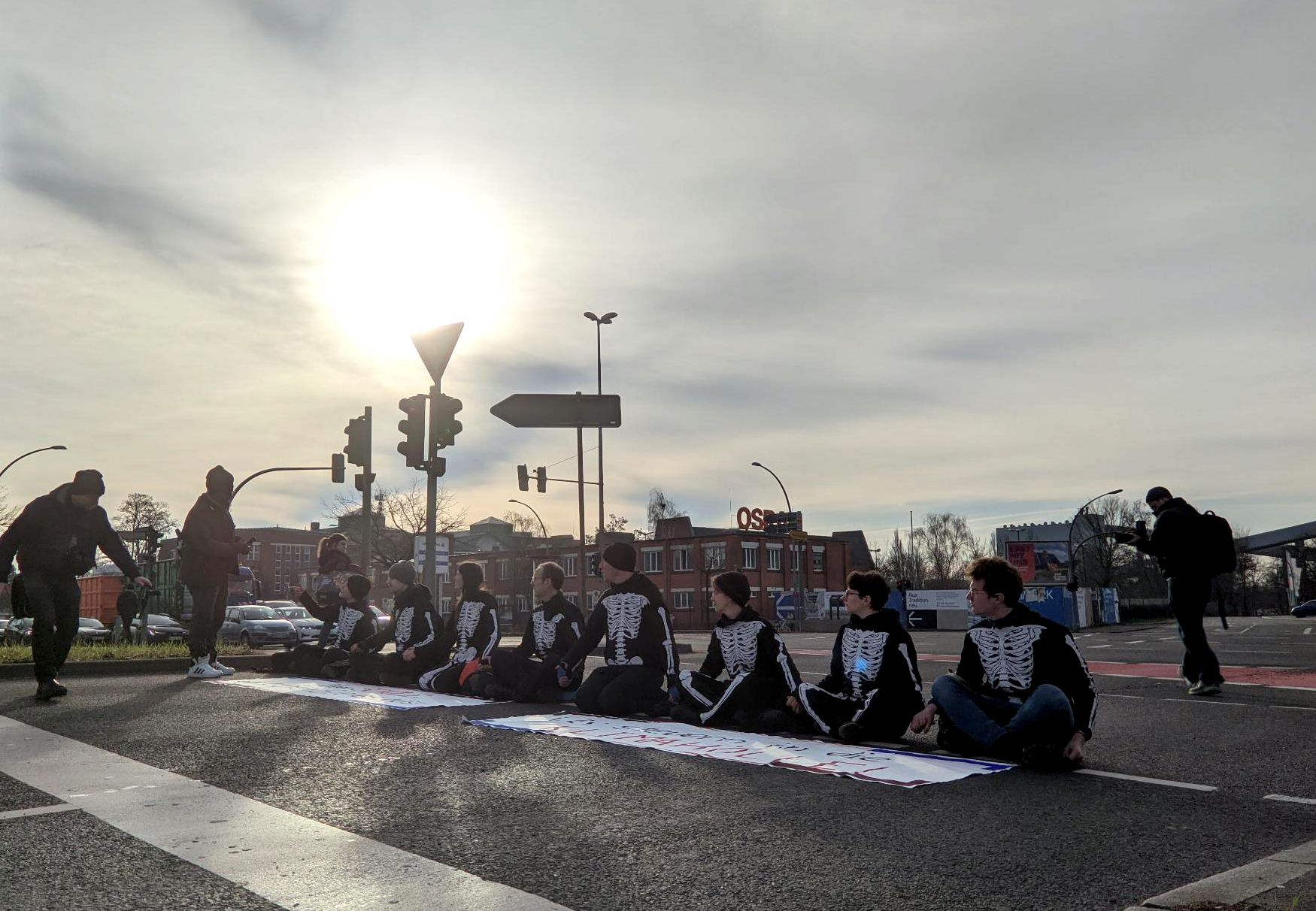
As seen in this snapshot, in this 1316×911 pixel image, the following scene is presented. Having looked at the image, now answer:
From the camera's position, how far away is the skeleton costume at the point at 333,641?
11.3 meters

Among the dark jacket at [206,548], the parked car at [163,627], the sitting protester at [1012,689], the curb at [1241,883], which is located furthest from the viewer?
the parked car at [163,627]

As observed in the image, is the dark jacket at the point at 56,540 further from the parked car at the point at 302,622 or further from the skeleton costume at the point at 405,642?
the parked car at the point at 302,622

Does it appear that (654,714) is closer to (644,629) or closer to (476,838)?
(644,629)

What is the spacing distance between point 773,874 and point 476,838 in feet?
3.69

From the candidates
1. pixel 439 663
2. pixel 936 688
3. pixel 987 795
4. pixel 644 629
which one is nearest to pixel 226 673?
pixel 439 663

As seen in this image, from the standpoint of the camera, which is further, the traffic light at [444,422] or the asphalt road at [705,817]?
the traffic light at [444,422]

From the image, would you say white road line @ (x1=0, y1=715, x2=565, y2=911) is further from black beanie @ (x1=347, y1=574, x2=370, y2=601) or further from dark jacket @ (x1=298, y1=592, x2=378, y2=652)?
black beanie @ (x1=347, y1=574, x2=370, y2=601)

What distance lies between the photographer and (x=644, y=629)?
26.9 feet

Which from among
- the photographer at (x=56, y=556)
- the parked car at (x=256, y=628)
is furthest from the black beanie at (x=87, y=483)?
the parked car at (x=256, y=628)

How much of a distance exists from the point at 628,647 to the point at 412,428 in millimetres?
5214

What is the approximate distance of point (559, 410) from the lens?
13.7 meters

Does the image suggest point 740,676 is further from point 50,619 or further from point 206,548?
point 206,548

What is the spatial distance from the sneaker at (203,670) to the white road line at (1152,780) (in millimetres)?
9400

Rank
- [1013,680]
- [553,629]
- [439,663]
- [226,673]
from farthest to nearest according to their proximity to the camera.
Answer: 1. [226,673]
2. [439,663]
3. [553,629]
4. [1013,680]
